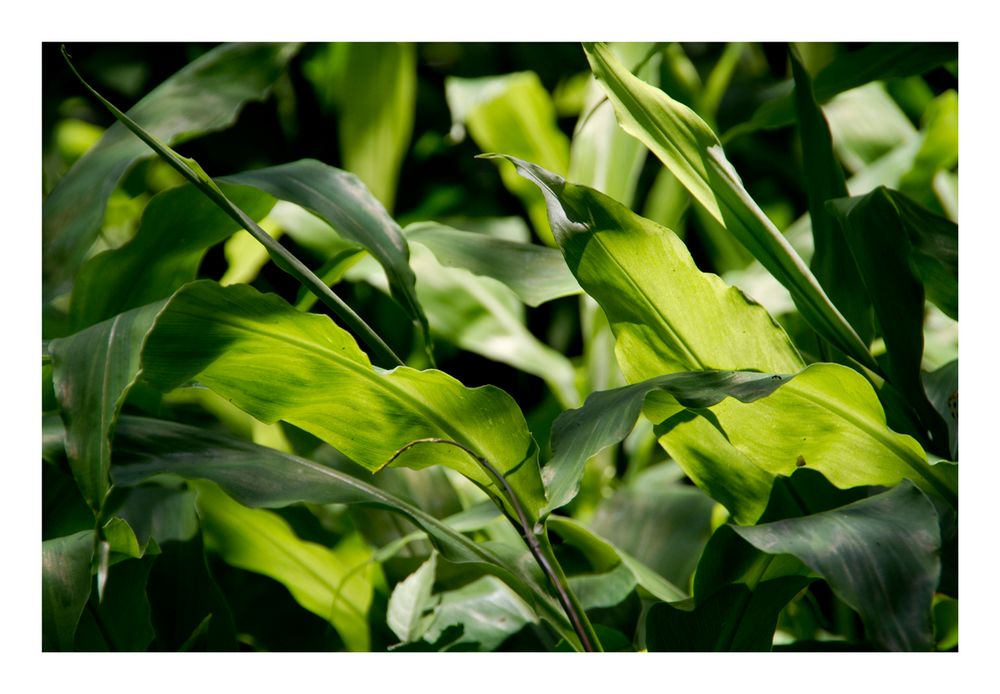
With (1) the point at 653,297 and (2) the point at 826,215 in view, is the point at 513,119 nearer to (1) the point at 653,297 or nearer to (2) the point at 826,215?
(2) the point at 826,215

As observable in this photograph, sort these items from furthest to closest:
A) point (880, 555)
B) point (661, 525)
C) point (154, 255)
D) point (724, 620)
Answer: point (661, 525)
point (154, 255)
point (724, 620)
point (880, 555)

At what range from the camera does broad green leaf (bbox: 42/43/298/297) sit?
0.57 meters

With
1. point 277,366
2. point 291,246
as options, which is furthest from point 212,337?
point 291,246

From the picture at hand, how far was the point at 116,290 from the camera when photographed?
609 mm

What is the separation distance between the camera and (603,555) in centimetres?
64

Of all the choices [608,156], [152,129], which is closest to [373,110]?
[608,156]

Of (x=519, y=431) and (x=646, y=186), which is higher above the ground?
(x=646, y=186)

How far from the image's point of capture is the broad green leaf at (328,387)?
435 mm

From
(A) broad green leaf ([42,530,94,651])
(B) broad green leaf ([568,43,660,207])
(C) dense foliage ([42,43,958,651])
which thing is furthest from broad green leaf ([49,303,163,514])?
(B) broad green leaf ([568,43,660,207])

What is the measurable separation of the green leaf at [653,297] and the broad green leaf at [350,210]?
0.39ft

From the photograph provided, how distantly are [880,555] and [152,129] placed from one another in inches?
21.3

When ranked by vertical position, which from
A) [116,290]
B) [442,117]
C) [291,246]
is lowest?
[116,290]
